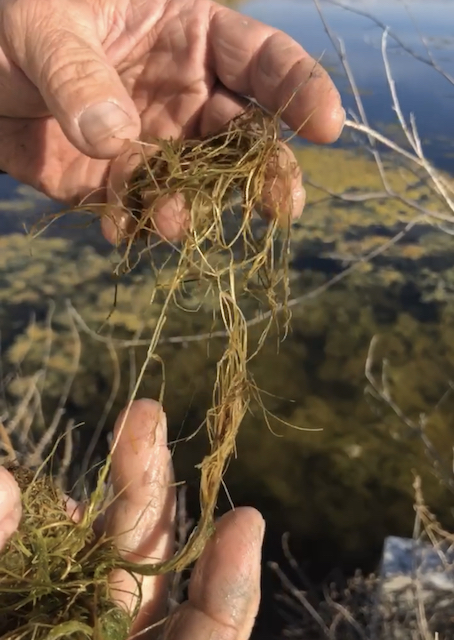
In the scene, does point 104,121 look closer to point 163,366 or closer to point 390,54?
point 163,366

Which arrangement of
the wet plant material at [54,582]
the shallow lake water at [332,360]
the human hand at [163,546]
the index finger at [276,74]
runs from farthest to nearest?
the shallow lake water at [332,360], the index finger at [276,74], the human hand at [163,546], the wet plant material at [54,582]

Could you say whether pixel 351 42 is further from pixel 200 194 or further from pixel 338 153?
pixel 200 194

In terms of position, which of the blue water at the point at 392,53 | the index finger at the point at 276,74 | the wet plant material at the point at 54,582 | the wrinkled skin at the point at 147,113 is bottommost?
the blue water at the point at 392,53

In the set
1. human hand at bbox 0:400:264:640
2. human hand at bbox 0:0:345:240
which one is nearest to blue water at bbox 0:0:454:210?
human hand at bbox 0:0:345:240

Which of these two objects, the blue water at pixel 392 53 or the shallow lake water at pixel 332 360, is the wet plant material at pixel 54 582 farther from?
the blue water at pixel 392 53

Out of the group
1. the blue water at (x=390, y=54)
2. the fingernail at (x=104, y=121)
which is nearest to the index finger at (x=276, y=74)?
the fingernail at (x=104, y=121)

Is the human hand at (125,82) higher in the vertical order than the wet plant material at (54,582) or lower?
higher

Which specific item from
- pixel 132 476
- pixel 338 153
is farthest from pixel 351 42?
pixel 132 476
